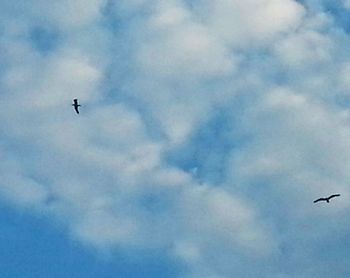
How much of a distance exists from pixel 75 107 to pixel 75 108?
Answer: 105cm

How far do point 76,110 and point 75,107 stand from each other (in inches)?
145

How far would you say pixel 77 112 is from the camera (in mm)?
193500

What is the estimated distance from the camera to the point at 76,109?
197m

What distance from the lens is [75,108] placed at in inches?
7810

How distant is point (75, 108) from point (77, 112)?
5142 millimetres

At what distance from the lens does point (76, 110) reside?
196m

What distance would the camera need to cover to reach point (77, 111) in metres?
195

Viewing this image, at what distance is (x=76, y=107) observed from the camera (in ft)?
655

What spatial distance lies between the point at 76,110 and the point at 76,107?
3.76 metres

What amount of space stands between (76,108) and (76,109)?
130 centimetres

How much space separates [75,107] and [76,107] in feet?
0.89

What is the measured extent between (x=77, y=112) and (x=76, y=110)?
8.23ft
